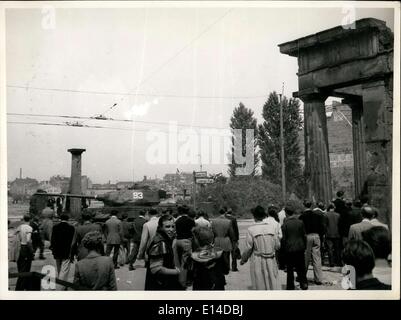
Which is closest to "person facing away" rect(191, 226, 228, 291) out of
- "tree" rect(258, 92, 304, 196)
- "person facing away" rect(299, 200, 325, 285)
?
"person facing away" rect(299, 200, 325, 285)

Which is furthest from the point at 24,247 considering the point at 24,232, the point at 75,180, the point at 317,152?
the point at 75,180

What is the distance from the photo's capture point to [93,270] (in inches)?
190

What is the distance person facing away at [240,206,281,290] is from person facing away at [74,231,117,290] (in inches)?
87.5

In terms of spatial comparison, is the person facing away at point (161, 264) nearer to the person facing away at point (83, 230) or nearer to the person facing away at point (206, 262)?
the person facing away at point (206, 262)

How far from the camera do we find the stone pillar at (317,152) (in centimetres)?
1034

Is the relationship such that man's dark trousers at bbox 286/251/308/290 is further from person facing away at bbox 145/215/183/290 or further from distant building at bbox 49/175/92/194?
distant building at bbox 49/175/92/194

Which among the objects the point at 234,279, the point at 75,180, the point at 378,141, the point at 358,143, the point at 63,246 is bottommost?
the point at 234,279

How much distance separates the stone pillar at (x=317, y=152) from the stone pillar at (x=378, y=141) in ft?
3.85

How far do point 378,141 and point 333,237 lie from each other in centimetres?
235

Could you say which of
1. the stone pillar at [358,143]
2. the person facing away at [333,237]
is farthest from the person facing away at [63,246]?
the stone pillar at [358,143]

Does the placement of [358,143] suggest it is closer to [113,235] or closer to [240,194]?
[113,235]

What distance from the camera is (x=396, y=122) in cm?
710
